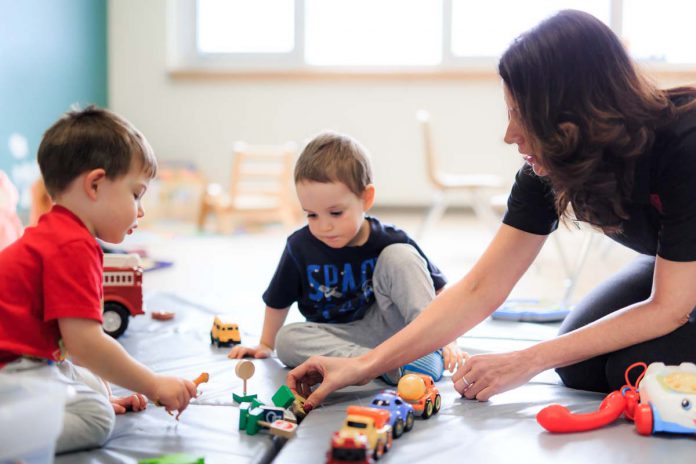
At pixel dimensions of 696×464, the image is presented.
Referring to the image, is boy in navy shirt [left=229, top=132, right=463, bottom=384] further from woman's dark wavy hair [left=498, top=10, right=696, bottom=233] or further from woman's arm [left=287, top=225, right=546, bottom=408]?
woman's dark wavy hair [left=498, top=10, right=696, bottom=233]

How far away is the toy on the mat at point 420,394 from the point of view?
1279 mm

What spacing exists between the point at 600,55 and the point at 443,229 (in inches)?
131

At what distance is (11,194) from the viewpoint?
2312 millimetres

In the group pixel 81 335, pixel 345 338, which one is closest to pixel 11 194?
pixel 345 338

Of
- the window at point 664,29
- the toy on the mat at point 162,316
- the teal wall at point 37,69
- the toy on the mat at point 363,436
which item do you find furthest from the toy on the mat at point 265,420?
the window at point 664,29

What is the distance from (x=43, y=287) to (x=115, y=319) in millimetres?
775

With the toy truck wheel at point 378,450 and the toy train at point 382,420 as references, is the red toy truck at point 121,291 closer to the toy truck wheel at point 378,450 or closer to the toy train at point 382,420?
the toy train at point 382,420

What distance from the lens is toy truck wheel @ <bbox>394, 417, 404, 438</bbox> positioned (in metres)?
1.19

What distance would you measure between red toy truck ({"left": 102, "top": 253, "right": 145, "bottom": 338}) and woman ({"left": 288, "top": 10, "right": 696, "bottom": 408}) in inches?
25.9

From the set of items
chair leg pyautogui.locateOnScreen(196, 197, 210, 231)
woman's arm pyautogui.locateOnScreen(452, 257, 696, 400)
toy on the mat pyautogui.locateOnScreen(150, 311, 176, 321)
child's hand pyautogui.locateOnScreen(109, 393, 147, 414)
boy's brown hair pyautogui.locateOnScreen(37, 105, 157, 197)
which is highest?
boy's brown hair pyautogui.locateOnScreen(37, 105, 157, 197)

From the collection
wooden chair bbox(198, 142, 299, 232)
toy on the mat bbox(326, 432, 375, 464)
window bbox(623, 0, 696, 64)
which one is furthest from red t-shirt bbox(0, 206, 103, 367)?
window bbox(623, 0, 696, 64)

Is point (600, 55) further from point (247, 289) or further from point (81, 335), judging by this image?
point (247, 289)

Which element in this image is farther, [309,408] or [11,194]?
[11,194]

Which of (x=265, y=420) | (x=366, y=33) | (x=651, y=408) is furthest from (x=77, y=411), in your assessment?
(x=366, y=33)
